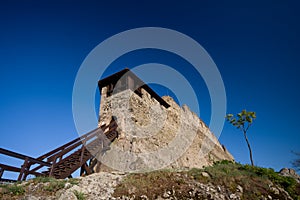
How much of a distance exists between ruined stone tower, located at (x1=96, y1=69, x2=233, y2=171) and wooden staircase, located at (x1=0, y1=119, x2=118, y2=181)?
0.71 meters

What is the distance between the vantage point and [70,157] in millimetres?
8156

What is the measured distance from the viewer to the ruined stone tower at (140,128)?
35.1 feet

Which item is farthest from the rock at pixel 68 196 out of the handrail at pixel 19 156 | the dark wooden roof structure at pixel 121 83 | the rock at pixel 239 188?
the dark wooden roof structure at pixel 121 83

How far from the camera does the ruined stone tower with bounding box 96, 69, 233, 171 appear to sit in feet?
35.1

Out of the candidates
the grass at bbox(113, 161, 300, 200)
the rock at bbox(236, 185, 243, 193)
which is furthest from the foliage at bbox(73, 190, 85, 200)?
the rock at bbox(236, 185, 243, 193)

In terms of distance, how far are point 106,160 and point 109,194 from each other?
16.5ft

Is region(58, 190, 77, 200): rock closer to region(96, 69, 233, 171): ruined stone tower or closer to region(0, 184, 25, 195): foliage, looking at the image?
region(0, 184, 25, 195): foliage

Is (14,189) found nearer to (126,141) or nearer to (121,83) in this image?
(126,141)

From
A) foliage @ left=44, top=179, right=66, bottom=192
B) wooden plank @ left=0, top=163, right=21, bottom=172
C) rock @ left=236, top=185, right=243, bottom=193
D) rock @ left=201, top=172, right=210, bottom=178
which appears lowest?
foliage @ left=44, top=179, right=66, bottom=192

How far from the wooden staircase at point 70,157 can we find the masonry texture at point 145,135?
67 centimetres

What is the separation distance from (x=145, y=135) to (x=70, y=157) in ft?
17.6

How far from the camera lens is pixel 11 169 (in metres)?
5.97

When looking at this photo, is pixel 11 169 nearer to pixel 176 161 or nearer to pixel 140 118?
pixel 140 118

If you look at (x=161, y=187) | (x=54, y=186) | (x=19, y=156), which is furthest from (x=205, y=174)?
(x=19, y=156)
